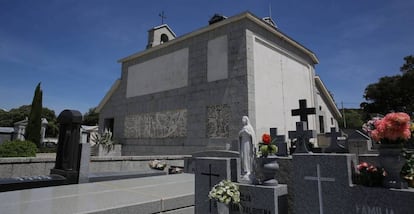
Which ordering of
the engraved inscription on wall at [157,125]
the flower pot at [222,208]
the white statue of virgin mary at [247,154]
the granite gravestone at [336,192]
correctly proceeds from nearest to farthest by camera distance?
the granite gravestone at [336,192] < the flower pot at [222,208] < the white statue of virgin mary at [247,154] < the engraved inscription on wall at [157,125]

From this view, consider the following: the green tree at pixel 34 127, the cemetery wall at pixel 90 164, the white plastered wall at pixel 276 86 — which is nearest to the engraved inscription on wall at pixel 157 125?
the cemetery wall at pixel 90 164

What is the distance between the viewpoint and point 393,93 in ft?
96.8

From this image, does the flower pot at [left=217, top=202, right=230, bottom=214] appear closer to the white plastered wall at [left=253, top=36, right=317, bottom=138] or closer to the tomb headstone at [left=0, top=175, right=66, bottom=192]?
the tomb headstone at [left=0, top=175, right=66, bottom=192]

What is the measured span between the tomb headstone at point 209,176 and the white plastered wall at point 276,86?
24.2 feet

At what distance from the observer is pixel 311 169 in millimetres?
3434

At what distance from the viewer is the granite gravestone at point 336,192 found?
9.05 ft

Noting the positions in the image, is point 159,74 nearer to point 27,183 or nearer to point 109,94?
point 109,94

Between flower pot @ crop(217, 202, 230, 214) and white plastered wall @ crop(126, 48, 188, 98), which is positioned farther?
white plastered wall @ crop(126, 48, 188, 98)

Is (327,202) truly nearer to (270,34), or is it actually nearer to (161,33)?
(270,34)

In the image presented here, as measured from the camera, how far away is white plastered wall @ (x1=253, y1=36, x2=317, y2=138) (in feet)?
39.9

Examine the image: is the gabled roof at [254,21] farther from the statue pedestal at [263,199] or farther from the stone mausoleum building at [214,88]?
the statue pedestal at [263,199]

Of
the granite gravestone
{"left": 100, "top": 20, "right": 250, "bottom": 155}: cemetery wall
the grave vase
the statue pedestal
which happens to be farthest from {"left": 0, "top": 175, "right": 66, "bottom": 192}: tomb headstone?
the grave vase

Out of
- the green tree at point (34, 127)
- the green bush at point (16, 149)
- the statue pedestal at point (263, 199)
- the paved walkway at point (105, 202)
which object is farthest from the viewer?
the green tree at point (34, 127)

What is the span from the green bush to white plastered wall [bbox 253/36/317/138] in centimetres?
990
